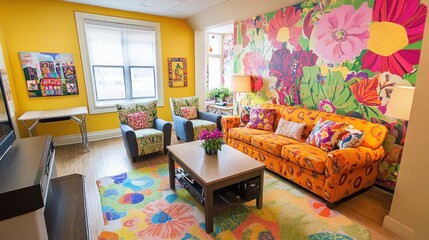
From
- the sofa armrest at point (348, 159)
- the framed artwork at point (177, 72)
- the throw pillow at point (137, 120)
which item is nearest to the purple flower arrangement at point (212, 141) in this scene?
the sofa armrest at point (348, 159)

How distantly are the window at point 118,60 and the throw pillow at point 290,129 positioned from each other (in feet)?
10.1

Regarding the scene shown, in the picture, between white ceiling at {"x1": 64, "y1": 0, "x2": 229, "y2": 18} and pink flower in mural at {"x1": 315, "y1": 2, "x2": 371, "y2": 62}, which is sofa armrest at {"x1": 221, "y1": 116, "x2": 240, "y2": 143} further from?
white ceiling at {"x1": 64, "y1": 0, "x2": 229, "y2": 18}

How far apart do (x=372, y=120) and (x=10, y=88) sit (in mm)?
5314

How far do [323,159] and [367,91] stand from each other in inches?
44.1

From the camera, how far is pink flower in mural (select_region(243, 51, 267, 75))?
4.02 meters

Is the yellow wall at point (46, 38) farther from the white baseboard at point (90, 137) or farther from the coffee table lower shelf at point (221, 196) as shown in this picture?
the coffee table lower shelf at point (221, 196)

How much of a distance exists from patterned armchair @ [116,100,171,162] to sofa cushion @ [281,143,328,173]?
78.0 inches

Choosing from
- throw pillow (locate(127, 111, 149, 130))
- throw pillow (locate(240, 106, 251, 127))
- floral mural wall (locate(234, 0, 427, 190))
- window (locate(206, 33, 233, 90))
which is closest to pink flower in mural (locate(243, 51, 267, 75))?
floral mural wall (locate(234, 0, 427, 190))

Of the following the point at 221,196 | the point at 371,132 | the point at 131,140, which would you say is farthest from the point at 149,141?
the point at 371,132

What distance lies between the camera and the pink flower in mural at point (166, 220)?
6.31 ft

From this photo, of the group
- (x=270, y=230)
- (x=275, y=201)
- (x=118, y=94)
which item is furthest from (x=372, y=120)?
(x=118, y=94)

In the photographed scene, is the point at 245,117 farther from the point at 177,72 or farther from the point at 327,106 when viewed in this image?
the point at 177,72

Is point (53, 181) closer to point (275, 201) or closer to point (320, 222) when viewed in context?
point (275, 201)

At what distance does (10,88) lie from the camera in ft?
11.3
